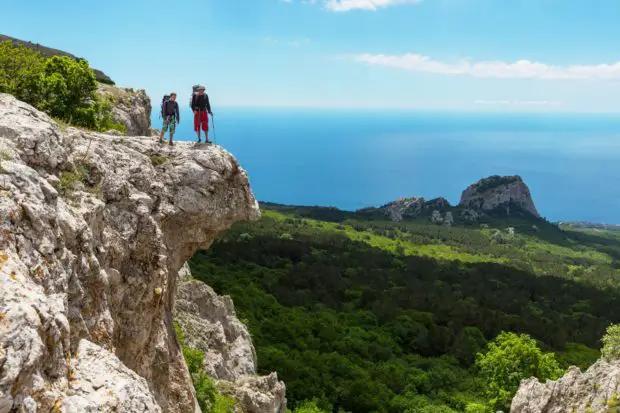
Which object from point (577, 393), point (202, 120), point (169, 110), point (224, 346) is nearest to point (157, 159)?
point (169, 110)

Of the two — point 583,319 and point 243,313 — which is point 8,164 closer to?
point 243,313

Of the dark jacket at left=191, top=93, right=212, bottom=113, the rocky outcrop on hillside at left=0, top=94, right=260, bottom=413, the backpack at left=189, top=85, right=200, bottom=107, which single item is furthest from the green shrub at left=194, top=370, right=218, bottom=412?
the backpack at left=189, top=85, right=200, bottom=107

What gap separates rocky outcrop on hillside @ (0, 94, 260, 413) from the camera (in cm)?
767

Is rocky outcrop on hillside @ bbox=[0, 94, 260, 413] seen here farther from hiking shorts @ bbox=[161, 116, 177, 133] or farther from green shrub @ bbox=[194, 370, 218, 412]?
green shrub @ bbox=[194, 370, 218, 412]

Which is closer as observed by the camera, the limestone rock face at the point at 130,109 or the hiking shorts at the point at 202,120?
the hiking shorts at the point at 202,120

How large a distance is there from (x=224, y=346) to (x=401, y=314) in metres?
46.7

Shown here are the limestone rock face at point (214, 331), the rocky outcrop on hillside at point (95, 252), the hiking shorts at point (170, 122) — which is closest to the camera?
the rocky outcrop on hillside at point (95, 252)

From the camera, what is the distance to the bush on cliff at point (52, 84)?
67.4 feet

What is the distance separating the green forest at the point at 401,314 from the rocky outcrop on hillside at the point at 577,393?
7555mm

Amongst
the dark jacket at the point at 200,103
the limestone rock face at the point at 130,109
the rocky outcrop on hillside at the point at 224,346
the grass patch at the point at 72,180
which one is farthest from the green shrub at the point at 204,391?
the limestone rock face at the point at 130,109

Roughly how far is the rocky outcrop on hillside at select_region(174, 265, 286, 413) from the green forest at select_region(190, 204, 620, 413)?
10971mm

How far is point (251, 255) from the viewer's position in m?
92.4

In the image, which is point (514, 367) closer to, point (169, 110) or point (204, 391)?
point (204, 391)

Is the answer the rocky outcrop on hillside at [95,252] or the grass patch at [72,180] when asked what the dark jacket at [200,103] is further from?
the grass patch at [72,180]
